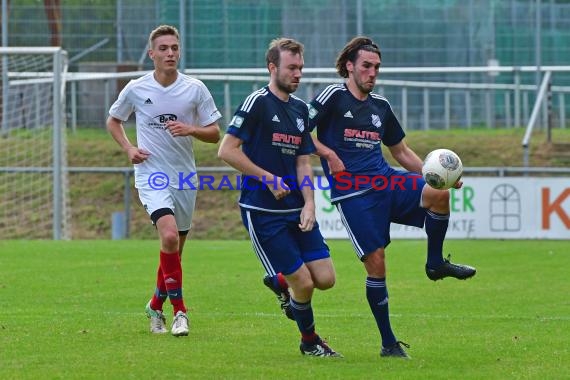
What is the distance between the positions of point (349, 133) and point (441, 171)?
0.75 metres

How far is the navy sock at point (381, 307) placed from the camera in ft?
28.2

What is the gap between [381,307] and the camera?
340 inches

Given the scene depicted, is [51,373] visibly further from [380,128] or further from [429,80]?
[429,80]

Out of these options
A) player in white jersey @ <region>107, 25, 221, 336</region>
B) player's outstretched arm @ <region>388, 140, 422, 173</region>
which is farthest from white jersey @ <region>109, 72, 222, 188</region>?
player's outstretched arm @ <region>388, 140, 422, 173</region>

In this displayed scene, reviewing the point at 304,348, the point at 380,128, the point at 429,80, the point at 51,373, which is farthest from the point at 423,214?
the point at 429,80

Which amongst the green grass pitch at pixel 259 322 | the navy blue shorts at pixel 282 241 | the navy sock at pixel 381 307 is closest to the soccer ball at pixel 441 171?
the navy sock at pixel 381 307

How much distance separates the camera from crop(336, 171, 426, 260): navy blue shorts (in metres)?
8.79

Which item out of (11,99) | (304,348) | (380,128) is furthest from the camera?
(11,99)

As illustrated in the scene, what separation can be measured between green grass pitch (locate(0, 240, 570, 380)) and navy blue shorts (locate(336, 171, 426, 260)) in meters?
0.82

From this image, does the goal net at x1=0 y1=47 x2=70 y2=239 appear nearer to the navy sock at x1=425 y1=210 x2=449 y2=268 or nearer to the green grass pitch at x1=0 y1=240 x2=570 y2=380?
the green grass pitch at x1=0 y1=240 x2=570 y2=380

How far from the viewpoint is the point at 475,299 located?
1257 centimetres

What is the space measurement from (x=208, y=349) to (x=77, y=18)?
15982 mm

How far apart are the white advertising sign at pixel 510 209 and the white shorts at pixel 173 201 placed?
11768 mm

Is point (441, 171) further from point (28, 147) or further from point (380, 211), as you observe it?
point (28, 147)
